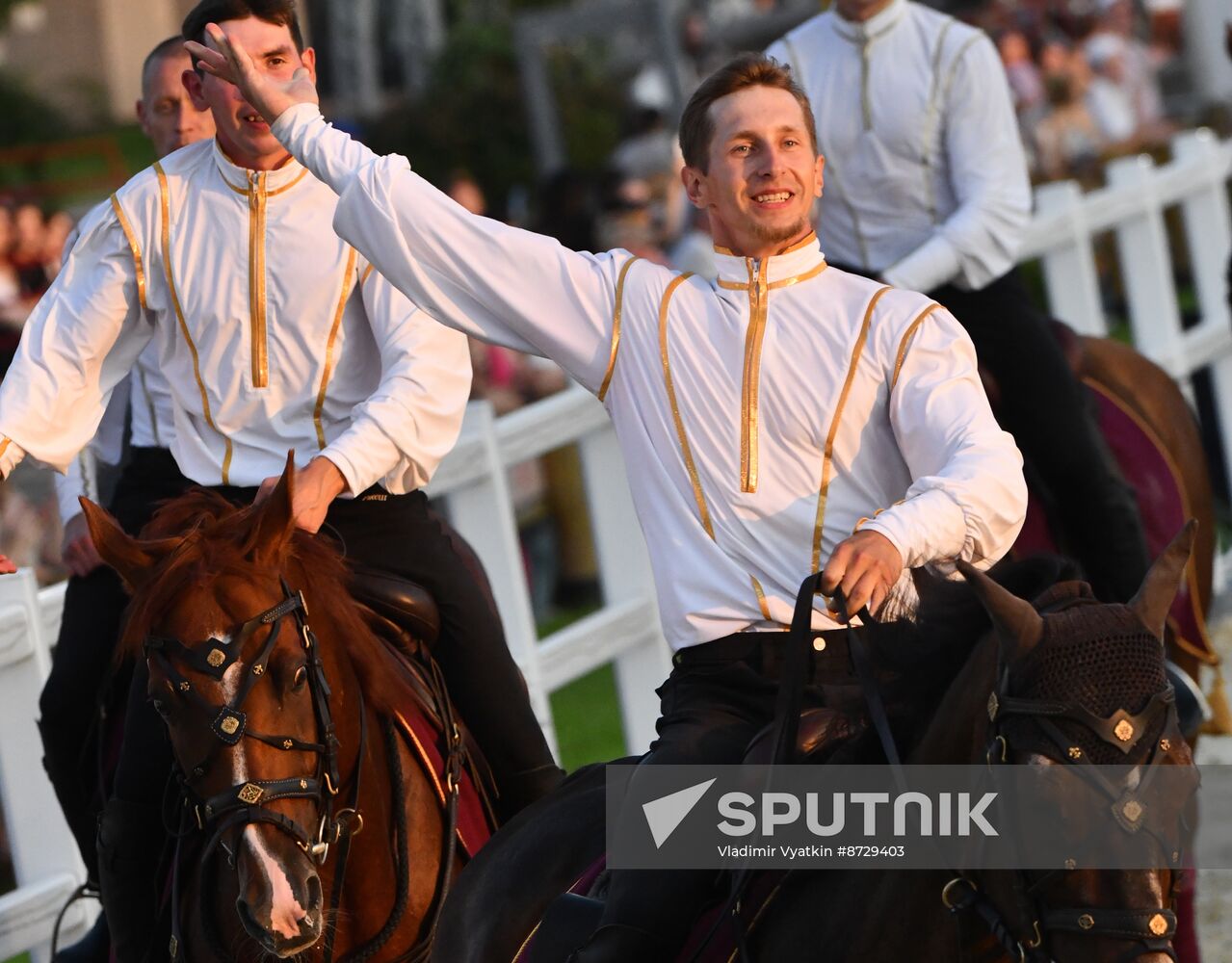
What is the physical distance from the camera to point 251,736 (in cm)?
411

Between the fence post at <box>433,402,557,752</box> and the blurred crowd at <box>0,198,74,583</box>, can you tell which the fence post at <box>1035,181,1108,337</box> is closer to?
the fence post at <box>433,402,557,752</box>

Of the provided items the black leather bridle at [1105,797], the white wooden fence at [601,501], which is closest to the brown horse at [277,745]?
the white wooden fence at [601,501]

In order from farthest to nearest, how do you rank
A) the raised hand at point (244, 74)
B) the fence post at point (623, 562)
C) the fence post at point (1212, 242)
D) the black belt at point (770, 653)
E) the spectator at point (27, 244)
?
the spectator at point (27, 244)
the fence post at point (1212, 242)
the fence post at point (623, 562)
the raised hand at point (244, 74)
the black belt at point (770, 653)

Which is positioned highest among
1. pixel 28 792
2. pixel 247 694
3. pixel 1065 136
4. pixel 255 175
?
pixel 255 175

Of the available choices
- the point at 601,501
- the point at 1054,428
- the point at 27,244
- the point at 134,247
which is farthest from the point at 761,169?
the point at 27,244

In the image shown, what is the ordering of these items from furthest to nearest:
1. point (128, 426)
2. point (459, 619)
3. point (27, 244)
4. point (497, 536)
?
point (27, 244) < point (497, 536) < point (128, 426) < point (459, 619)

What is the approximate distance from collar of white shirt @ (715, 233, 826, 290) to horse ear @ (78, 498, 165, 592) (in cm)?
129

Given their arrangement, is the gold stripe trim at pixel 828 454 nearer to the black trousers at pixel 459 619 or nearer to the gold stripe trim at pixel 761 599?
the gold stripe trim at pixel 761 599

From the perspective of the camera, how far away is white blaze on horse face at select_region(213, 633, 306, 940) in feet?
13.2

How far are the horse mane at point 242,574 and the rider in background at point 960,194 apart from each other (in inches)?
107

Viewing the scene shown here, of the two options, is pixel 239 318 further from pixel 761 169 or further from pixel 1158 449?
pixel 1158 449

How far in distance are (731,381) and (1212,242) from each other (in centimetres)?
918

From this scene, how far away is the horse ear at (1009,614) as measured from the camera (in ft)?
9.80

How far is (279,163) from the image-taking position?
5.05m
